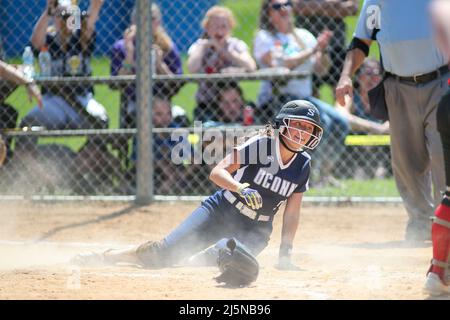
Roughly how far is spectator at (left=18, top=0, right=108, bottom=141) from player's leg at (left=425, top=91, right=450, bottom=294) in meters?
4.81

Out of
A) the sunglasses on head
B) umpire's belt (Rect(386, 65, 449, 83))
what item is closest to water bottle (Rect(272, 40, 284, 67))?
the sunglasses on head

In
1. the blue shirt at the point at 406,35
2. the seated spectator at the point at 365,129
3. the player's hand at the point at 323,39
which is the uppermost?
the blue shirt at the point at 406,35

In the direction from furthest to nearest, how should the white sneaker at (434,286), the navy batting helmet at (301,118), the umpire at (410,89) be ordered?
the umpire at (410,89) < the navy batting helmet at (301,118) < the white sneaker at (434,286)

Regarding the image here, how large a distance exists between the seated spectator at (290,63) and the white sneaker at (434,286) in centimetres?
471

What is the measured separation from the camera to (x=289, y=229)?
16.9 feet

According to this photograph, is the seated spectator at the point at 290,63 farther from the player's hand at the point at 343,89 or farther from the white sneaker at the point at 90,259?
the white sneaker at the point at 90,259

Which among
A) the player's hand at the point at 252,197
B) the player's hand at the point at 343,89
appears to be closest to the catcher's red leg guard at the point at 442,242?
the player's hand at the point at 252,197

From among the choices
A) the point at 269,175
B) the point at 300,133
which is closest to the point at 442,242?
the point at 300,133

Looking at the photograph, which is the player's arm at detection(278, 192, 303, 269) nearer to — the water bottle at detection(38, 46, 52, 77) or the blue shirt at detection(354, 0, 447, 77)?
the blue shirt at detection(354, 0, 447, 77)

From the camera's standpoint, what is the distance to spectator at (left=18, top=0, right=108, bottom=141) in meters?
8.07

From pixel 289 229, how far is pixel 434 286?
4.27 ft

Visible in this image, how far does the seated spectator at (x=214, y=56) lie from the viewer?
8.72m

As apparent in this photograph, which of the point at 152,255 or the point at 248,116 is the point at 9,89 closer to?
the point at 248,116
